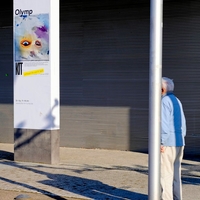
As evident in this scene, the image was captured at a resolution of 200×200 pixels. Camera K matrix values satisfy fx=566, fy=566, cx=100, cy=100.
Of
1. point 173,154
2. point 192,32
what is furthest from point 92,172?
point 192,32

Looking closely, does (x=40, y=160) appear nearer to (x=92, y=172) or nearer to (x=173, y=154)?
(x=92, y=172)

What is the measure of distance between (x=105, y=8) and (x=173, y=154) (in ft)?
26.0

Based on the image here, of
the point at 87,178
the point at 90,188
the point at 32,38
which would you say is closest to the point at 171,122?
the point at 90,188

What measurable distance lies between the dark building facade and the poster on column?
314cm

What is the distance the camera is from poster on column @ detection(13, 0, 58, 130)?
1229 centimetres

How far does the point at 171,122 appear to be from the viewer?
26.6ft

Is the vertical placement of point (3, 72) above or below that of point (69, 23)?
below

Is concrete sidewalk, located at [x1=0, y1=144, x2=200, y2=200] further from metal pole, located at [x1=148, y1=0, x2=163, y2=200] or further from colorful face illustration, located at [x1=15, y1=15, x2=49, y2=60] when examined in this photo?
colorful face illustration, located at [x1=15, y1=15, x2=49, y2=60]

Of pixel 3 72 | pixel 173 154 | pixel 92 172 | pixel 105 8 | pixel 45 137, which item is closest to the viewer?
pixel 173 154

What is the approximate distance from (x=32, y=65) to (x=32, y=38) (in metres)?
0.60

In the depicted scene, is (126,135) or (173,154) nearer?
(173,154)

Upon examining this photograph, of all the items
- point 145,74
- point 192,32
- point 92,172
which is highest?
point 192,32

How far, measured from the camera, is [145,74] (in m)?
14.7

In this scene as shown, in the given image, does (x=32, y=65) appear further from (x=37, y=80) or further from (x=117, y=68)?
(x=117, y=68)
